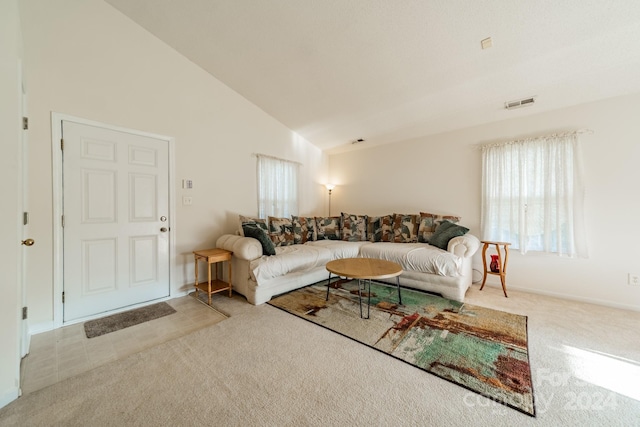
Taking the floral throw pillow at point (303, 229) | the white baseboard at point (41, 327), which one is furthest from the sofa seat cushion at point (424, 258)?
the white baseboard at point (41, 327)

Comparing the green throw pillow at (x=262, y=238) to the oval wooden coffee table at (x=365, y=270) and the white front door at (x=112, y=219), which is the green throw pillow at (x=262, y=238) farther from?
the white front door at (x=112, y=219)

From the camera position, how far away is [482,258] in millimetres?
3395

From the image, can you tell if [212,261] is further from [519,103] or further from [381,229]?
[519,103]

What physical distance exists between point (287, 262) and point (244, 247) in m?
0.54

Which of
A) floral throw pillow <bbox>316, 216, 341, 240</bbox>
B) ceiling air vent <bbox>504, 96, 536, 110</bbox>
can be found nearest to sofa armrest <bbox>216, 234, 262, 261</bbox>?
floral throw pillow <bbox>316, 216, 341, 240</bbox>

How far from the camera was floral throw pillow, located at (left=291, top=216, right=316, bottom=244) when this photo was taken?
3.97 meters

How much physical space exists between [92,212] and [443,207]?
4.58m

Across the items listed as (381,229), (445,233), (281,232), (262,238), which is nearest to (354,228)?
(381,229)

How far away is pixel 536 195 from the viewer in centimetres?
314

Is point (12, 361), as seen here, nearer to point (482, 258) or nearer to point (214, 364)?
point (214, 364)

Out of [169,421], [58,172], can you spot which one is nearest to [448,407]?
[169,421]

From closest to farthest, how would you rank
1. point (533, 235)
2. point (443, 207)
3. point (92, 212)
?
point (92, 212) → point (533, 235) → point (443, 207)

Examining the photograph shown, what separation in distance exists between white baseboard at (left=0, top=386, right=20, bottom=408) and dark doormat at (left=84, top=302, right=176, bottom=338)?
0.74 m

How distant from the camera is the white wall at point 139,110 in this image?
7.27 ft
